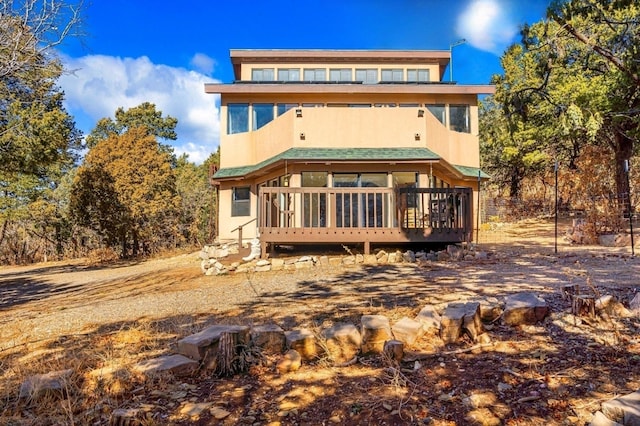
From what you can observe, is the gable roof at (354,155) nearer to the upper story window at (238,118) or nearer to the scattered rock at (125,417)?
the upper story window at (238,118)

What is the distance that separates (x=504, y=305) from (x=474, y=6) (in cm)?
897

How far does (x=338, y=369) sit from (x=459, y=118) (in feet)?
48.0

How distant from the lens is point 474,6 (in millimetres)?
10086

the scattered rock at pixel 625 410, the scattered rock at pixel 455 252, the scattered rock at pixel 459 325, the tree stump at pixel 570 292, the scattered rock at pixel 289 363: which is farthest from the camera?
the scattered rock at pixel 455 252

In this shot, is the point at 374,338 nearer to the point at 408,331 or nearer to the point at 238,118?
the point at 408,331

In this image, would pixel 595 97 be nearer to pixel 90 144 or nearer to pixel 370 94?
pixel 370 94

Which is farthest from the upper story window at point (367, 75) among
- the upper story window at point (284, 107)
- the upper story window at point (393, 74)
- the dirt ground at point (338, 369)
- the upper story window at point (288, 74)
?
the dirt ground at point (338, 369)

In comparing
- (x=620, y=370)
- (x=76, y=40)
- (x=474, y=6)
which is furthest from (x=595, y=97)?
(x=76, y=40)

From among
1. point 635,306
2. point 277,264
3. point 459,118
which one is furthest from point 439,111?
point 635,306

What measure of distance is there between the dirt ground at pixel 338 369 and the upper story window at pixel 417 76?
13.6 meters

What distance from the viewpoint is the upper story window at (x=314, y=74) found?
17.7m

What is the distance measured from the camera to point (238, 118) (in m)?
15.2

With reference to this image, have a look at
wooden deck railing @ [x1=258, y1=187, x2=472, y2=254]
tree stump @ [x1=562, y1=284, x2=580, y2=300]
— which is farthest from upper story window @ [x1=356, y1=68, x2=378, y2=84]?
tree stump @ [x1=562, y1=284, x2=580, y2=300]

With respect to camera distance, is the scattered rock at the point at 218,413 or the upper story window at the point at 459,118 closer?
the scattered rock at the point at 218,413
